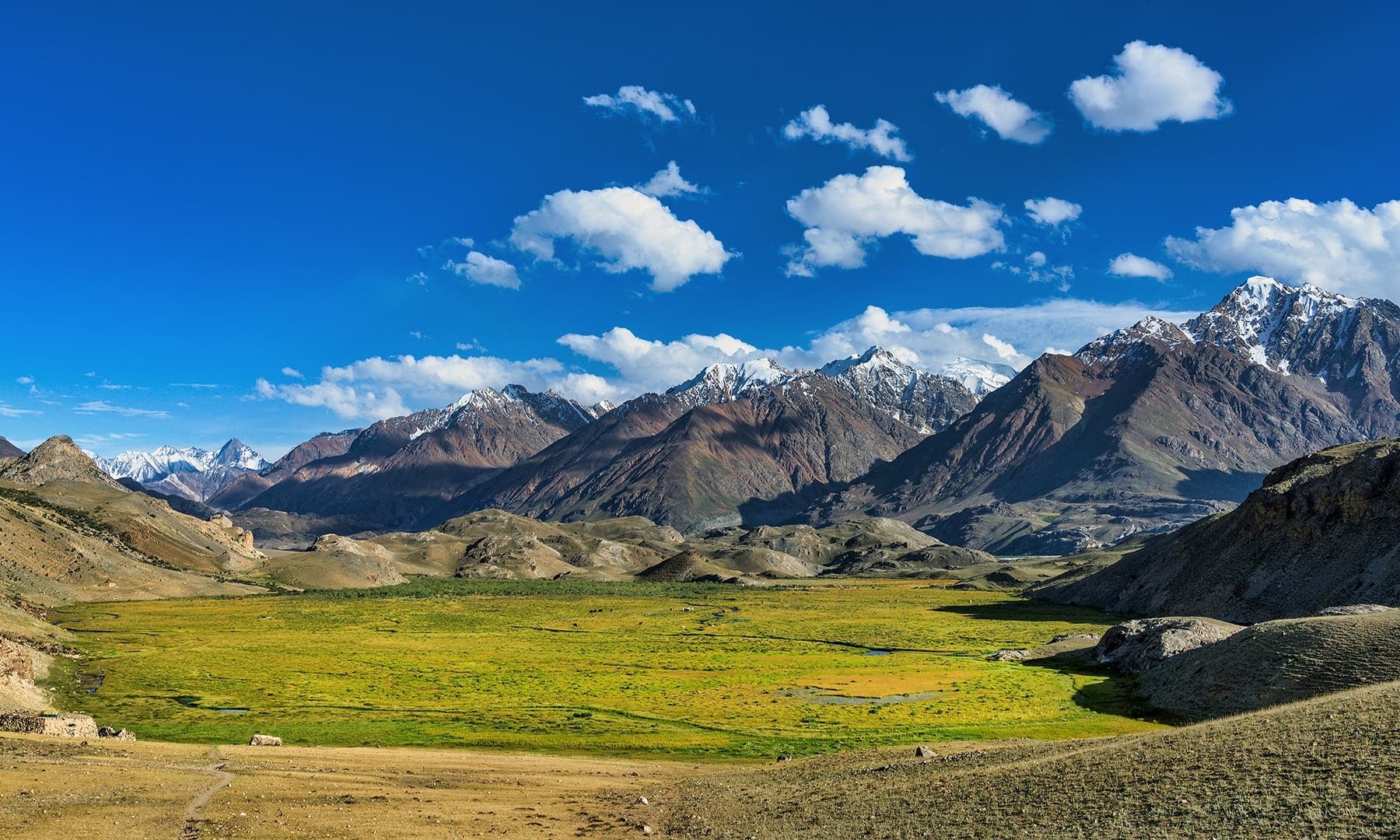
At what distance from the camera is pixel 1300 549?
119 m

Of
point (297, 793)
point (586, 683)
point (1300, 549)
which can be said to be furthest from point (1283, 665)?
point (1300, 549)

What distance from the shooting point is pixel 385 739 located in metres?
56.4

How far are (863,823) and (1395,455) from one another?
117504 mm

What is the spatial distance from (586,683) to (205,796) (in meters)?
50.7

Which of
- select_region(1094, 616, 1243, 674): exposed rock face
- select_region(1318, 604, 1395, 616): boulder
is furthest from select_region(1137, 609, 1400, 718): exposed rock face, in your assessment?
select_region(1094, 616, 1243, 674): exposed rock face

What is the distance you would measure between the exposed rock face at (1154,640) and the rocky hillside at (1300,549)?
25865 millimetres

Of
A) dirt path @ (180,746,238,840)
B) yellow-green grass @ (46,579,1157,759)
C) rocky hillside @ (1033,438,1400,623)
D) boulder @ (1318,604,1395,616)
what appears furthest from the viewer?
rocky hillside @ (1033,438,1400,623)

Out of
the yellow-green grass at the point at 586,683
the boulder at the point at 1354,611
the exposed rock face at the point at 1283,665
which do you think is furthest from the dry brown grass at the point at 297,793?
the boulder at the point at 1354,611

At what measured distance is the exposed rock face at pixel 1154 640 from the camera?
79188 millimetres

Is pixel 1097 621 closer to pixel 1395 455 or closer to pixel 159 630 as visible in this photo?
pixel 1395 455

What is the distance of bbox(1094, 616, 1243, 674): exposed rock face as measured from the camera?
79.2 metres

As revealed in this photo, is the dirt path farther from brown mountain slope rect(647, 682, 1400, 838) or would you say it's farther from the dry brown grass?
brown mountain slope rect(647, 682, 1400, 838)

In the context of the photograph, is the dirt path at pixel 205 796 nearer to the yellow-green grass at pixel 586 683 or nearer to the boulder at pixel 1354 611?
the yellow-green grass at pixel 586 683

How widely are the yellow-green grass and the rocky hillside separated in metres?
15.7
